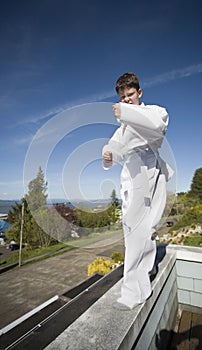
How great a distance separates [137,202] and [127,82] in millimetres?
763

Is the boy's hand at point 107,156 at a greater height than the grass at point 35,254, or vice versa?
the boy's hand at point 107,156

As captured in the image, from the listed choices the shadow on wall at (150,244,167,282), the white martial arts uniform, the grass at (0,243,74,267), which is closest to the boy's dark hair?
the white martial arts uniform

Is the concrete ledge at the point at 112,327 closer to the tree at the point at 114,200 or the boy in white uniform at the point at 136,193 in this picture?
the boy in white uniform at the point at 136,193

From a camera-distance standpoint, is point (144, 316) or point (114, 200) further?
point (114, 200)

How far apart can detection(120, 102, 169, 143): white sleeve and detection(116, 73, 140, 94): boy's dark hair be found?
281 millimetres

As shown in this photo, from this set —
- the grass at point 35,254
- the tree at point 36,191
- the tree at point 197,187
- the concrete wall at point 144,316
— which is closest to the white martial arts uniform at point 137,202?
the concrete wall at point 144,316

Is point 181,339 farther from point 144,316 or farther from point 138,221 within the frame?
point 138,221

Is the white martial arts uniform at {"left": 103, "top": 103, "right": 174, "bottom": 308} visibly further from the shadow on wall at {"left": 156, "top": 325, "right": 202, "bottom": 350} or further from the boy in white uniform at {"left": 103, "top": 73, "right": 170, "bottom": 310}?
the shadow on wall at {"left": 156, "top": 325, "right": 202, "bottom": 350}

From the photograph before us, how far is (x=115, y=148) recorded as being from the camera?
1.29m

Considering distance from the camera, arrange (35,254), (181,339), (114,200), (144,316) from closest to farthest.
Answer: (144,316)
(114,200)
(181,339)
(35,254)

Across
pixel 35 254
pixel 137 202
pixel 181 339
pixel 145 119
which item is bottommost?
pixel 35 254

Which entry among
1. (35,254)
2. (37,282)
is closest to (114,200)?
(37,282)

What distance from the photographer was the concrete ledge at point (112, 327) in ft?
2.83

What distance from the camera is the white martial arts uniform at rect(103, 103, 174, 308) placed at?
3.94 feet
